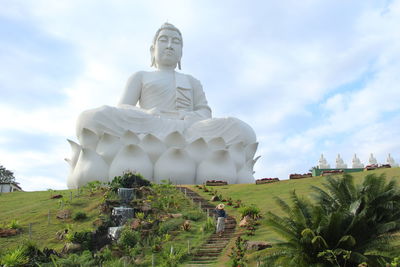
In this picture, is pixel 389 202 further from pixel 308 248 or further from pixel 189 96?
pixel 189 96

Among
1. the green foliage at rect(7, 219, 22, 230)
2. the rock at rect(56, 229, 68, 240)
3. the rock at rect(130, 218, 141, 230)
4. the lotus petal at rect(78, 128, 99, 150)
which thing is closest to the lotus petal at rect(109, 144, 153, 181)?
the lotus petal at rect(78, 128, 99, 150)

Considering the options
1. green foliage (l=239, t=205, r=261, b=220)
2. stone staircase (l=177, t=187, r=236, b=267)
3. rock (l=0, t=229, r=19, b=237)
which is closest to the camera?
stone staircase (l=177, t=187, r=236, b=267)

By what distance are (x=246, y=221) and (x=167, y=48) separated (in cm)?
1662

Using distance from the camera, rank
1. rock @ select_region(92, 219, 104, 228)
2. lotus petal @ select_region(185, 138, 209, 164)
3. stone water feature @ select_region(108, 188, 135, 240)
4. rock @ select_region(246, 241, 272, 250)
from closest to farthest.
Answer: rock @ select_region(246, 241, 272, 250) → stone water feature @ select_region(108, 188, 135, 240) → rock @ select_region(92, 219, 104, 228) → lotus petal @ select_region(185, 138, 209, 164)

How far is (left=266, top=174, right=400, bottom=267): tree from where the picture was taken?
817 cm

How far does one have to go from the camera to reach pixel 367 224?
29.2ft

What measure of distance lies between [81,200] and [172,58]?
42.8 ft

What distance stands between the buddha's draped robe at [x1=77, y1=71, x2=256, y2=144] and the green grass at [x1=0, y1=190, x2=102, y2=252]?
5.10 m

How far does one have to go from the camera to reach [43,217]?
15602mm

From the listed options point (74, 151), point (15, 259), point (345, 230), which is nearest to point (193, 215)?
point (15, 259)

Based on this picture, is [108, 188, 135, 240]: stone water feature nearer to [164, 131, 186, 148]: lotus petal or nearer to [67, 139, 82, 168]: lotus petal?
[164, 131, 186, 148]: lotus petal

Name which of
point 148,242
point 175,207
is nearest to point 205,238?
point 148,242

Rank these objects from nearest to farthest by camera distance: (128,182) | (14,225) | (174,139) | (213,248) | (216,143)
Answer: (213,248) → (14,225) → (128,182) → (174,139) → (216,143)

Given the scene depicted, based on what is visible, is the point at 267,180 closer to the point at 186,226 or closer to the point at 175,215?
the point at 175,215
